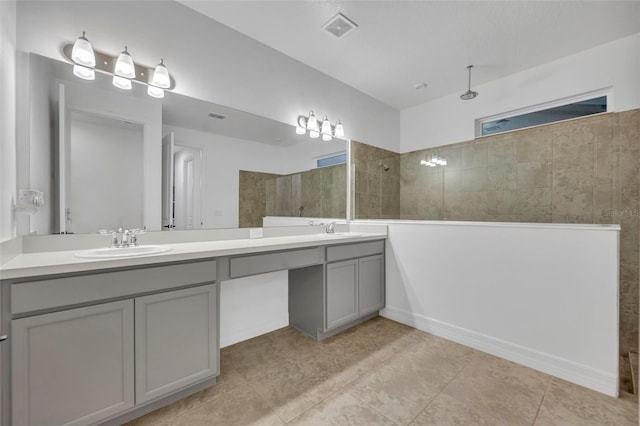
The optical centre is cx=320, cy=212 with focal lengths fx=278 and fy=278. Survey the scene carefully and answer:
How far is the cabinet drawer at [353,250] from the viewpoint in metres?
2.34

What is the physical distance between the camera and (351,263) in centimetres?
250

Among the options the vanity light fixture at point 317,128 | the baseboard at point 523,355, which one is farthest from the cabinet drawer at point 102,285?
the baseboard at point 523,355

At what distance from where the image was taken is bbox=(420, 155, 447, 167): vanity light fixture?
3.12 metres

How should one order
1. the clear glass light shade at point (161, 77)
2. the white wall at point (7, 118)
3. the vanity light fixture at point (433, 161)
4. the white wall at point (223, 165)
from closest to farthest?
the white wall at point (7, 118), the clear glass light shade at point (161, 77), the white wall at point (223, 165), the vanity light fixture at point (433, 161)

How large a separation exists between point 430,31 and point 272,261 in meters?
2.21

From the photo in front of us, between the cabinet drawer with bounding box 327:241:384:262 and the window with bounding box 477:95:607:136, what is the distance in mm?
1850

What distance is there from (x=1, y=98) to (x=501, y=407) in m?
2.87

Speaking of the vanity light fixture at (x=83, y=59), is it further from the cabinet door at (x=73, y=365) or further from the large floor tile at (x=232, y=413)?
the large floor tile at (x=232, y=413)

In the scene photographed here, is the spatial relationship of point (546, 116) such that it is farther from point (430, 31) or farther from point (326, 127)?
point (326, 127)

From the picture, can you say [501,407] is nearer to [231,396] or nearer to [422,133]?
[231,396]

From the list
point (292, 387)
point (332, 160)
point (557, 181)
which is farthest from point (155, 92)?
point (557, 181)

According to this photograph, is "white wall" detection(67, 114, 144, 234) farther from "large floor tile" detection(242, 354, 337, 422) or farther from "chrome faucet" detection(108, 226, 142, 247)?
"large floor tile" detection(242, 354, 337, 422)

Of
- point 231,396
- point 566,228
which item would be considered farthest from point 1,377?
point 566,228

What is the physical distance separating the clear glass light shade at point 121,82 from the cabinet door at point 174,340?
1290 mm
